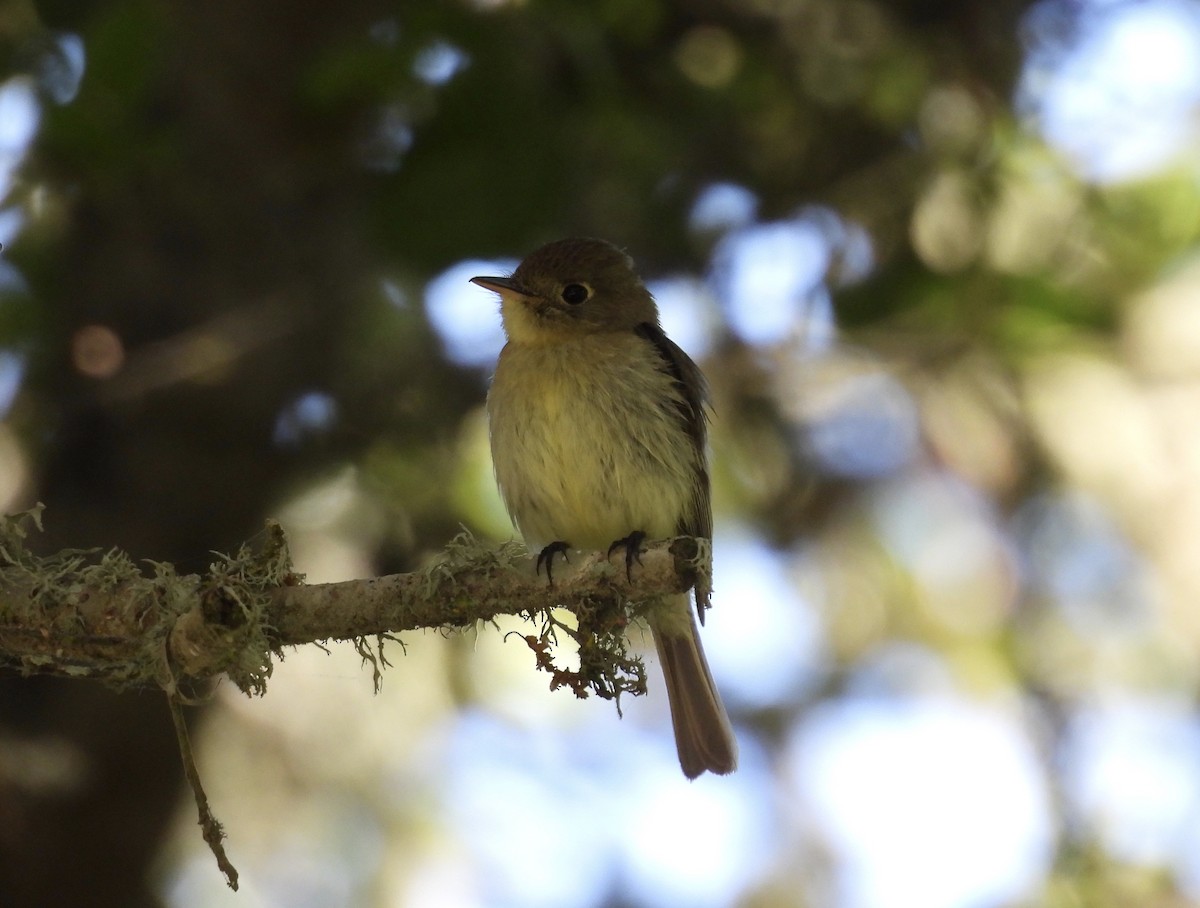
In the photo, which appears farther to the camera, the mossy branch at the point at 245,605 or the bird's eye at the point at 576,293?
the bird's eye at the point at 576,293

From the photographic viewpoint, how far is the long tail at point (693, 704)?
4.30 metres

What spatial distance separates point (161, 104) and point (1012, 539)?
4.06 meters

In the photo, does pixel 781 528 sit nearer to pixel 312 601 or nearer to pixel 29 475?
pixel 29 475

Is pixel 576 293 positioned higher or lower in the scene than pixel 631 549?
higher

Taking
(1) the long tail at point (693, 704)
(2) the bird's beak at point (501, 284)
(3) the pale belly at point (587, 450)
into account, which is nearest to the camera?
(3) the pale belly at point (587, 450)

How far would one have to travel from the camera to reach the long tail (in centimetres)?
430

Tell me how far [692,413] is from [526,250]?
761mm

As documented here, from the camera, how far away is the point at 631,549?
340 centimetres

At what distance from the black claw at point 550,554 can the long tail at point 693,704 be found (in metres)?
0.60

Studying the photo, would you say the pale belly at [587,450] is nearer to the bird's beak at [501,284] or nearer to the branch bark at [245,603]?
the bird's beak at [501,284]

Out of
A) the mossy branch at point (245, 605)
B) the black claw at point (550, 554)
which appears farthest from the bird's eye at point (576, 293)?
the mossy branch at point (245, 605)

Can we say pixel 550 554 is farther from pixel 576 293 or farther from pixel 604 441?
pixel 576 293

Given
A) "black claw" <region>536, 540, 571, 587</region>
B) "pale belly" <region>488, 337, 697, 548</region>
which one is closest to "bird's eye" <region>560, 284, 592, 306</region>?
"pale belly" <region>488, 337, 697, 548</region>

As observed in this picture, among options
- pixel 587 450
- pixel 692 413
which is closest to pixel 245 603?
pixel 587 450
